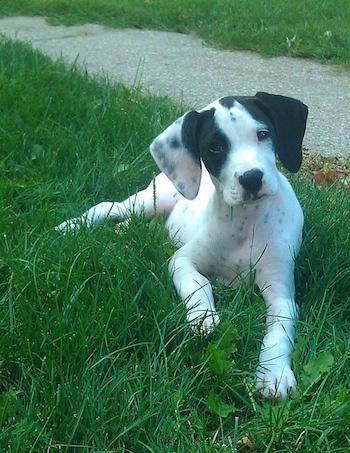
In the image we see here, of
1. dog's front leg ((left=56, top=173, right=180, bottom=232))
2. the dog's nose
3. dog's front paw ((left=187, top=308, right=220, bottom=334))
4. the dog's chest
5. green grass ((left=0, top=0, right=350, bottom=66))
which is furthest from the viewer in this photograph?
green grass ((left=0, top=0, right=350, bottom=66))

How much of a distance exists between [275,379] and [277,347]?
0.17 metres

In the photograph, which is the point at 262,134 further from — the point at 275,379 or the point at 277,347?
the point at 275,379

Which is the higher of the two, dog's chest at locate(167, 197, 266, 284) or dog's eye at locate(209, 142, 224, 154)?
dog's eye at locate(209, 142, 224, 154)

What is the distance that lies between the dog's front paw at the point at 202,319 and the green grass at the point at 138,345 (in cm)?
3

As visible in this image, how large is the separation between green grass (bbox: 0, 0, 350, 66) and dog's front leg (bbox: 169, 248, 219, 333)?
4729 mm

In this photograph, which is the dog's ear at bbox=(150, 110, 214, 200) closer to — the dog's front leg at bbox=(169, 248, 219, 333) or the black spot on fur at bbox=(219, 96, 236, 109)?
the black spot on fur at bbox=(219, 96, 236, 109)

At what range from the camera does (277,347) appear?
8.85ft

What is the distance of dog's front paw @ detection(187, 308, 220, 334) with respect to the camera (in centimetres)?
270

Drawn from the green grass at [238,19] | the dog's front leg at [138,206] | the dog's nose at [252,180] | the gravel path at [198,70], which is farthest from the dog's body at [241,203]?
the green grass at [238,19]

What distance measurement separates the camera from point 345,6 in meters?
9.28

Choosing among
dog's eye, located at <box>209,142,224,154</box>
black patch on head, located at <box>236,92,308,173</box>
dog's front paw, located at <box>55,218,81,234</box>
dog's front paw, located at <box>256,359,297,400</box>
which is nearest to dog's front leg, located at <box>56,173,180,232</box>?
dog's front paw, located at <box>55,218,81,234</box>

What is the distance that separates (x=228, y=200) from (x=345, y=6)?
281 inches

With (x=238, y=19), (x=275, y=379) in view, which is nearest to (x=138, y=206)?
(x=275, y=379)

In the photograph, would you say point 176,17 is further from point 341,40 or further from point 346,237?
point 346,237
